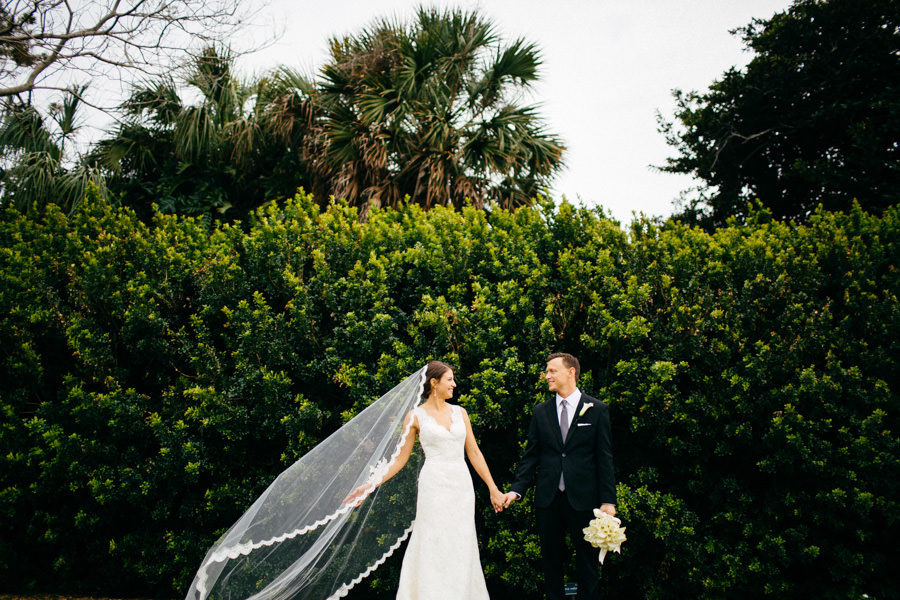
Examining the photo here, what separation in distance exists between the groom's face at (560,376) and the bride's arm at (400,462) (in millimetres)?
1174

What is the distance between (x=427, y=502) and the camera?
14.0 feet

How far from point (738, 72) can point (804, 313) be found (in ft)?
41.3

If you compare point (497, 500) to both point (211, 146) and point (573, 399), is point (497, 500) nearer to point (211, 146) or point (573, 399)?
point (573, 399)

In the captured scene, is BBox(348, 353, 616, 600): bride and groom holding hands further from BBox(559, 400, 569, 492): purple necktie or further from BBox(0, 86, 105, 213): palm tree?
BBox(0, 86, 105, 213): palm tree

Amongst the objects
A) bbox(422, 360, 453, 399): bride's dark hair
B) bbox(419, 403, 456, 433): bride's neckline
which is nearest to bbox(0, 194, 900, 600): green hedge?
bbox(419, 403, 456, 433): bride's neckline

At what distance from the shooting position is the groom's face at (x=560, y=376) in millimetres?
4277

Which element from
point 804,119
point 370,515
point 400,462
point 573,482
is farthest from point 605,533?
point 804,119

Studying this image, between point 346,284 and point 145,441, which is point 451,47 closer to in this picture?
point 346,284

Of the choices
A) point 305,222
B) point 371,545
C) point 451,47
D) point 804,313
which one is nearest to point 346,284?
point 305,222

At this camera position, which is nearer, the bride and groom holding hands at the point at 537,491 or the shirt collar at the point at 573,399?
the bride and groom holding hands at the point at 537,491

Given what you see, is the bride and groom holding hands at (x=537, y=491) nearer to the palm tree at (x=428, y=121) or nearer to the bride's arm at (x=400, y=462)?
the bride's arm at (x=400, y=462)

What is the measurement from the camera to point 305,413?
5.34 meters

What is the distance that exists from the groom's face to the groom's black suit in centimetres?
15

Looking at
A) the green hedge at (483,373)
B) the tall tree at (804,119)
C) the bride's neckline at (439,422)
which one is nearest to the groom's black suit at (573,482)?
the bride's neckline at (439,422)
